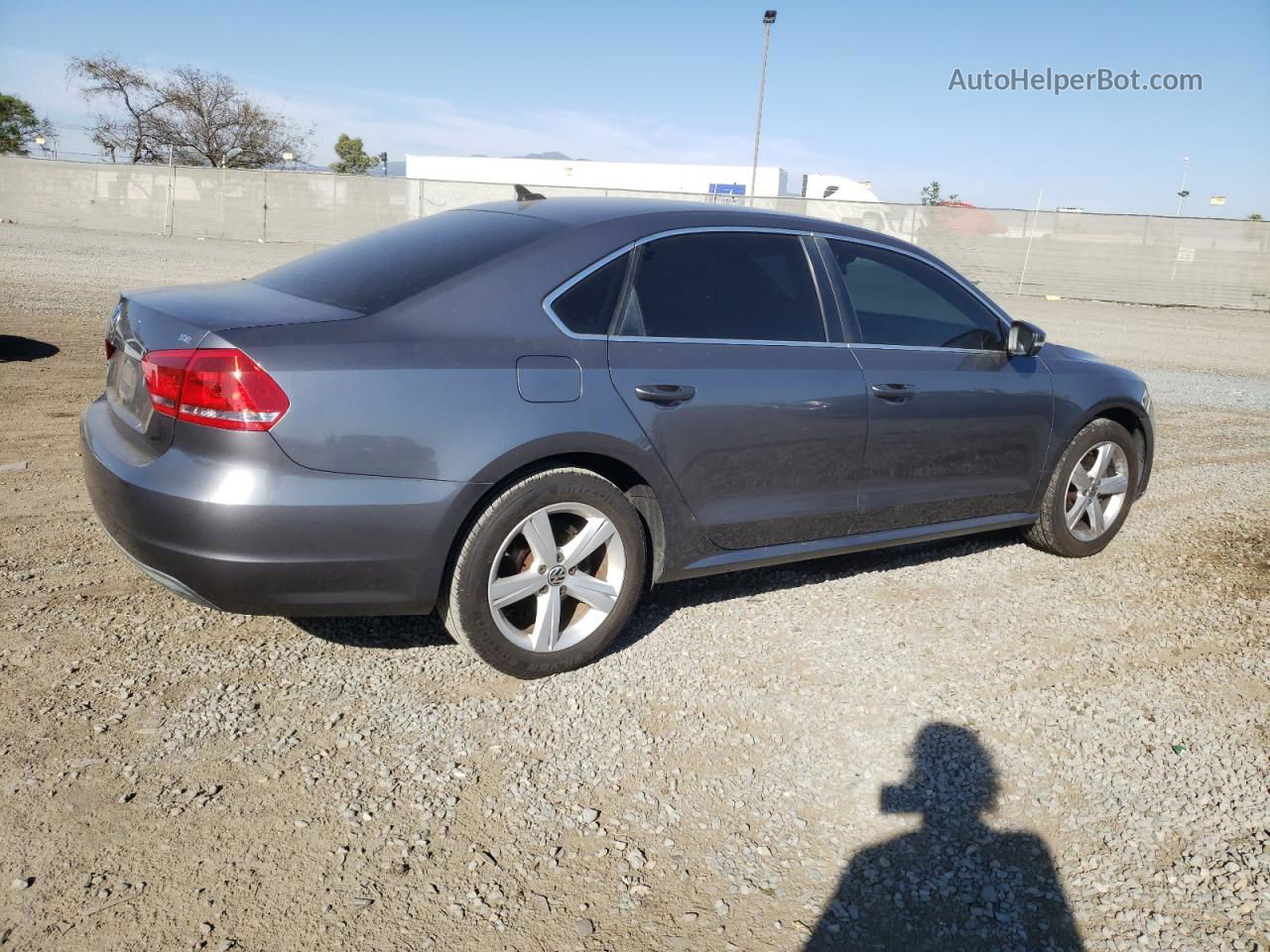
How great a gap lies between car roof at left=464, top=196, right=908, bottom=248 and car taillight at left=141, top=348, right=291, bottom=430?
51.9 inches

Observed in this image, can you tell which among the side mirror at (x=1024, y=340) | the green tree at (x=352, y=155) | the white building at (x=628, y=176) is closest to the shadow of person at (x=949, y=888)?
the side mirror at (x=1024, y=340)

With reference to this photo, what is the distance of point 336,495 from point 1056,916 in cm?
227

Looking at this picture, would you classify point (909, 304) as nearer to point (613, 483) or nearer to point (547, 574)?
point (613, 483)

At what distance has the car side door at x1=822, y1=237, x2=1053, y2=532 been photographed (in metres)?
4.40

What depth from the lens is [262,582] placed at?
3.12 m

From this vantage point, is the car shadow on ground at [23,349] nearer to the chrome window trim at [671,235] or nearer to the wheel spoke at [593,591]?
the chrome window trim at [671,235]

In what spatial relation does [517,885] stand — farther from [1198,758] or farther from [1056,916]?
[1198,758]

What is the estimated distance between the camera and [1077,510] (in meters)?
5.34

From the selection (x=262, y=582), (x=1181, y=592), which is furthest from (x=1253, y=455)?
(x=262, y=582)

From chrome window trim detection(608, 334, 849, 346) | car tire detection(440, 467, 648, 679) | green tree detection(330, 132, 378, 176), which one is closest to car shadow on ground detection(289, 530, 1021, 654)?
car tire detection(440, 467, 648, 679)

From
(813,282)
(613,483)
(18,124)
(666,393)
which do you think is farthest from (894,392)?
(18,124)

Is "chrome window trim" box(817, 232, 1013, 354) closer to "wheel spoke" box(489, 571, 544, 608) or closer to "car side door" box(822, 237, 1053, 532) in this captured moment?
"car side door" box(822, 237, 1053, 532)

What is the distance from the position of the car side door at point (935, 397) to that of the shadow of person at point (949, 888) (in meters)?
1.64

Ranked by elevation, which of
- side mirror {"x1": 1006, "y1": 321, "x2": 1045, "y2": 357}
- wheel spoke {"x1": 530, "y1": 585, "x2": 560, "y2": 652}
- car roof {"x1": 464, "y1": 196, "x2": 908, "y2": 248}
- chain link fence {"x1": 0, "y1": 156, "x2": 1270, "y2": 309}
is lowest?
wheel spoke {"x1": 530, "y1": 585, "x2": 560, "y2": 652}
